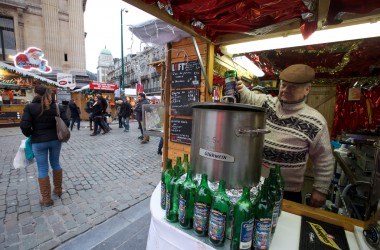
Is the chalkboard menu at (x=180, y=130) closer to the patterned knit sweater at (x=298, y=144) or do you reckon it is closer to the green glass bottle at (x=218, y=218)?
the patterned knit sweater at (x=298, y=144)

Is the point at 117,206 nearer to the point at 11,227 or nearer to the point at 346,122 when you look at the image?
the point at 11,227

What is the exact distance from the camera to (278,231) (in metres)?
1.23

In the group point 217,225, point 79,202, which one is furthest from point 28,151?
point 217,225

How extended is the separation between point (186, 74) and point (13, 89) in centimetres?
1551

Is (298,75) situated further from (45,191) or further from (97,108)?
(97,108)

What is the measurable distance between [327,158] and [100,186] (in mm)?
3980

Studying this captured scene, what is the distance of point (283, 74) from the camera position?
174cm

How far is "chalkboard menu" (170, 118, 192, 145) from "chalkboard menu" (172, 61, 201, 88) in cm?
57

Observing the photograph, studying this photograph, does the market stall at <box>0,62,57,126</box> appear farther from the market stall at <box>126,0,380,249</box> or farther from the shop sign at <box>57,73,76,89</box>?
the market stall at <box>126,0,380,249</box>

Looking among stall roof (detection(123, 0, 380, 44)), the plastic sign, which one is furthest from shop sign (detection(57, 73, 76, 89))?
stall roof (detection(123, 0, 380, 44))

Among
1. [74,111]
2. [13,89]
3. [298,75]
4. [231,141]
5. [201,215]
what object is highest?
[13,89]

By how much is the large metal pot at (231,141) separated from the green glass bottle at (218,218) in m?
0.18

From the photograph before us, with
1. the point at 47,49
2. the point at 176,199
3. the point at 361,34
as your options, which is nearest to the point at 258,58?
the point at 361,34

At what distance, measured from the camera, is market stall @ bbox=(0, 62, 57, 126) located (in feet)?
35.3
